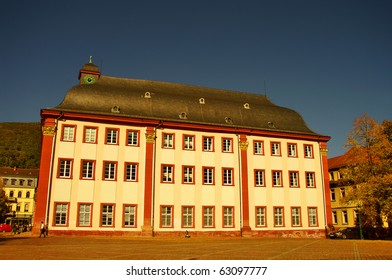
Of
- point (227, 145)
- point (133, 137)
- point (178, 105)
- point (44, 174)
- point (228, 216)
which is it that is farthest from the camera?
point (178, 105)

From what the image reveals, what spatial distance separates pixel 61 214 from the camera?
3059 cm

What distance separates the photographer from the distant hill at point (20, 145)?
126438mm

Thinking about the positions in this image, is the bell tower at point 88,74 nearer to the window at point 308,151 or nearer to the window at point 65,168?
the window at point 65,168

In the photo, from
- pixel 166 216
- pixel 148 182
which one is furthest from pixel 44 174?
pixel 166 216

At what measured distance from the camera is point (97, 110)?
111 feet

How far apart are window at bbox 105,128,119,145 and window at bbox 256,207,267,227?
Answer: 48.1 feet

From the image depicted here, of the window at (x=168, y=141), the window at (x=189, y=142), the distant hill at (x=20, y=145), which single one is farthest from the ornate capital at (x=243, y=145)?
the distant hill at (x=20, y=145)

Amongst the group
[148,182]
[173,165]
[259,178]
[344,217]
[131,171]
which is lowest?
[344,217]

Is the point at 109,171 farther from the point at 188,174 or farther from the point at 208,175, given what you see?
the point at 208,175

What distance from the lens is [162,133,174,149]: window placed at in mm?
34875

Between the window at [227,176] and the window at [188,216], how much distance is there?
164 inches

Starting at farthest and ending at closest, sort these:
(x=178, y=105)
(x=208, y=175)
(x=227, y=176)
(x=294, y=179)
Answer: (x=294, y=179)
(x=178, y=105)
(x=227, y=176)
(x=208, y=175)

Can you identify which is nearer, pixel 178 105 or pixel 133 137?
pixel 133 137

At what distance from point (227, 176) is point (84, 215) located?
13.2 metres
